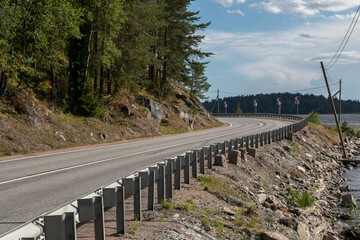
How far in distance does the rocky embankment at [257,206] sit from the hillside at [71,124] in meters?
9.61

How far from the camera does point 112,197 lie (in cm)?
569

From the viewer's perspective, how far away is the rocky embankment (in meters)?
7.13

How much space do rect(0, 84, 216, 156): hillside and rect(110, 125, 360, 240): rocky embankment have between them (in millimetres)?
9606

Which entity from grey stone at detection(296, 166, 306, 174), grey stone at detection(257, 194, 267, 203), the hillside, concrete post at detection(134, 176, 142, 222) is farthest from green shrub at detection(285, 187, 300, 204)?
the hillside

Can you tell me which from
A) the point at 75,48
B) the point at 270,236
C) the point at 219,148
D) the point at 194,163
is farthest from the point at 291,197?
the point at 75,48

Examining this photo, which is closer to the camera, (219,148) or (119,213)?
(119,213)

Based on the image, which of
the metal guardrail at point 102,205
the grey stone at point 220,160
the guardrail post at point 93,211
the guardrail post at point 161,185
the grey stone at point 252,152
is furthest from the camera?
→ the grey stone at point 252,152

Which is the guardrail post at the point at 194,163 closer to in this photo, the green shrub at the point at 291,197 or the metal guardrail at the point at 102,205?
the metal guardrail at the point at 102,205

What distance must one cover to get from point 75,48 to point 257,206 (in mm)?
19607

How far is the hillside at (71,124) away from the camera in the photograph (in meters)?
17.0

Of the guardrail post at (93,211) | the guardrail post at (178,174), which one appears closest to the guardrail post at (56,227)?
the guardrail post at (93,211)

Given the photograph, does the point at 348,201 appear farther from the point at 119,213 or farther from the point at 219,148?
the point at 119,213

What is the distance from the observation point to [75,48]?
1002 inches

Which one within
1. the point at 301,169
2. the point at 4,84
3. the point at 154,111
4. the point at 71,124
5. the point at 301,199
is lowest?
the point at 301,169
